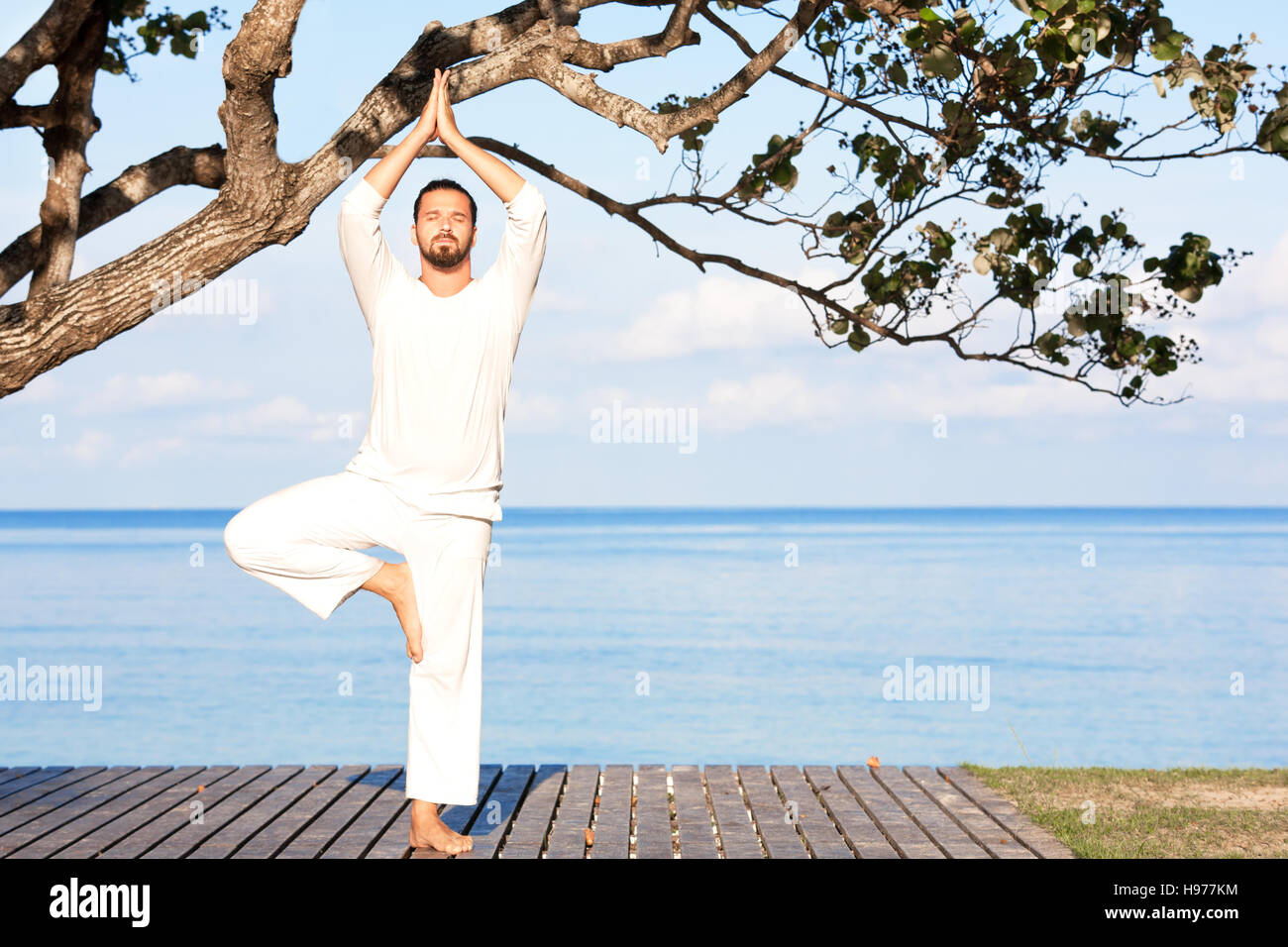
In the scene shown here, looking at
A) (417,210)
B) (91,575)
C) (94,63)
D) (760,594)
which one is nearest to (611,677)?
(760,594)

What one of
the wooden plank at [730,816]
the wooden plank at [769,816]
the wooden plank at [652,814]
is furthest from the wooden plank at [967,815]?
the wooden plank at [652,814]

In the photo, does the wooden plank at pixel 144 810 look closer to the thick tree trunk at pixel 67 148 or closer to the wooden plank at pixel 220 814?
the wooden plank at pixel 220 814

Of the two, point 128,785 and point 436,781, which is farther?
point 128,785

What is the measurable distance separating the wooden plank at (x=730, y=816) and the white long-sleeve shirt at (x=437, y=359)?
5.22 ft

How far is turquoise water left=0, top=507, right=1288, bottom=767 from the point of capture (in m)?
15.8

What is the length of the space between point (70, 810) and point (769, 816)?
3.10m

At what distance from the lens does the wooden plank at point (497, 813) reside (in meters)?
4.97

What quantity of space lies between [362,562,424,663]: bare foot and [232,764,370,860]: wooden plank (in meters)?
1.00

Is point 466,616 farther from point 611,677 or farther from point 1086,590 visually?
point 1086,590

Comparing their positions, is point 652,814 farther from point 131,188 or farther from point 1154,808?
point 131,188

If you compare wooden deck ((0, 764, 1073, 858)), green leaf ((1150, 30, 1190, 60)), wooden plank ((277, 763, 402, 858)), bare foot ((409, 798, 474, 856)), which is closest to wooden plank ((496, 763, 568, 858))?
wooden deck ((0, 764, 1073, 858))

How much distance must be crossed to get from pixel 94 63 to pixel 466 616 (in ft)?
12.7

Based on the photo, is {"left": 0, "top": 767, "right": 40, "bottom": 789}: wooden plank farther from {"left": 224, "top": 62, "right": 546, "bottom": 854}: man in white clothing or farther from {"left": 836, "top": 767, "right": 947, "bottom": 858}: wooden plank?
{"left": 836, "top": 767, "right": 947, "bottom": 858}: wooden plank
